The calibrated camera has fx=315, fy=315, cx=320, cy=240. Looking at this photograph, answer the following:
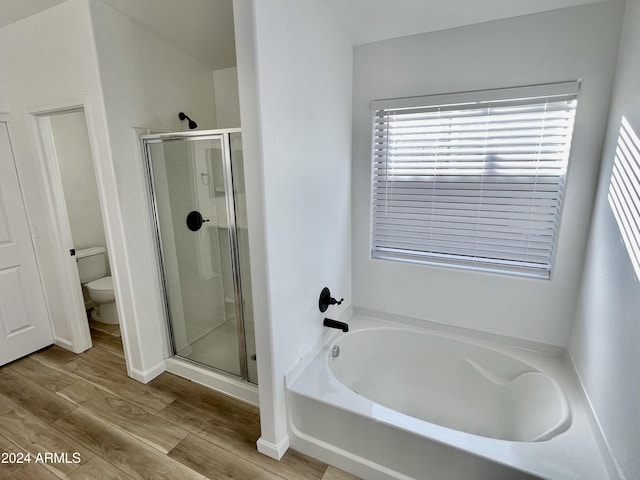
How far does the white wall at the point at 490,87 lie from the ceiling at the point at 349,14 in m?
0.07

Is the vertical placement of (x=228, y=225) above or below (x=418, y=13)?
below

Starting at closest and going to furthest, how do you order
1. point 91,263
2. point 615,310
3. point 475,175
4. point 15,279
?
point 615,310 < point 475,175 < point 15,279 < point 91,263

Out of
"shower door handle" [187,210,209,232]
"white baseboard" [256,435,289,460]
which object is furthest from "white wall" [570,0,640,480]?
"shower door handle" [187,210,209,232]

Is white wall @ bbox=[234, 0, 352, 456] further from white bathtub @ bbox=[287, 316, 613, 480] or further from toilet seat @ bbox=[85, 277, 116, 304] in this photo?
toilet seat @ bbox=[85, 277, 116, 304]

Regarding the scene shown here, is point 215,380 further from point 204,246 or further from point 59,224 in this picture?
point 59,224

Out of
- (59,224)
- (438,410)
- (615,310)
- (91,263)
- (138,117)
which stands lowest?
(438,410)

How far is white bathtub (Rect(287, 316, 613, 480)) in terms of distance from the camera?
1.32 m

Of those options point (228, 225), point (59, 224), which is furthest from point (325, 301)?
point (59, 224)

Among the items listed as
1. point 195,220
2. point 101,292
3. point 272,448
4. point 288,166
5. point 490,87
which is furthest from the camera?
point 101,292

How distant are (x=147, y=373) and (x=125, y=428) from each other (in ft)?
1.48

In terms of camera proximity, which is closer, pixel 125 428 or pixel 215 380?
pixel 125 428

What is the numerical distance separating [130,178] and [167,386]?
1472 millimetres

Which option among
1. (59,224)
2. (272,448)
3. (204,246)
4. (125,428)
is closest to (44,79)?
(59,224)

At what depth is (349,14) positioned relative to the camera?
5.93 feet
